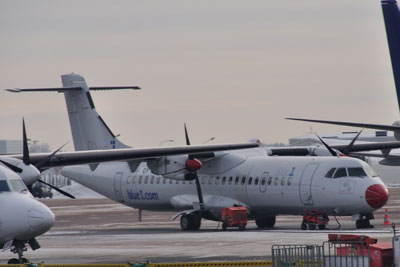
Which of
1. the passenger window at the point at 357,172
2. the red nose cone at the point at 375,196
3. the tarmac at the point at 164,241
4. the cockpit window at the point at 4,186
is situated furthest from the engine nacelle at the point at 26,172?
the passenger window at the point at 357,172

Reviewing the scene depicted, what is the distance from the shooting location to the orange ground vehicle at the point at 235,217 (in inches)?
1261

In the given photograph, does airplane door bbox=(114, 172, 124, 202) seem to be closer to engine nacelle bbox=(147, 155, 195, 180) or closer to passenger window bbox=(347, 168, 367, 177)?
engine nacelle bbox=(147, 155, 195, 180)

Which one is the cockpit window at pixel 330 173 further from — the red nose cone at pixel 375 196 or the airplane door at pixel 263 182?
the airplane door at pixel 263 182

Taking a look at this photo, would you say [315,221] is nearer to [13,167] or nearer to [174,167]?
[174,167]

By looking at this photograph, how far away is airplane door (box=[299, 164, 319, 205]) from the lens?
3091 centimetres

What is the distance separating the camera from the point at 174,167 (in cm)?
3328

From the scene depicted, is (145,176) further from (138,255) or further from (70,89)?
(138,255)

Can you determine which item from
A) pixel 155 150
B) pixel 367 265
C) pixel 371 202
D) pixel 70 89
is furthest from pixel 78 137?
pixel 367 265

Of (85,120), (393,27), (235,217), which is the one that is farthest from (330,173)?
(85,120)

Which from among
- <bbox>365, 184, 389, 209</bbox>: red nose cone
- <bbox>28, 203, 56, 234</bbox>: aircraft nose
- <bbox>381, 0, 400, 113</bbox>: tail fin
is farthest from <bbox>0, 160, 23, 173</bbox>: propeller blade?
<bbox>365, 184, 389, 209</bbox>: red nose cone

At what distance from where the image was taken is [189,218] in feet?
110

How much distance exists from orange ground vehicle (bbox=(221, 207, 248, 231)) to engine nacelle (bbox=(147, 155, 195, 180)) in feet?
6.56

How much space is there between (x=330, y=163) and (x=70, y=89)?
1170cm

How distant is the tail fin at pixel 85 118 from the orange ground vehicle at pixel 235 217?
22.5ft
